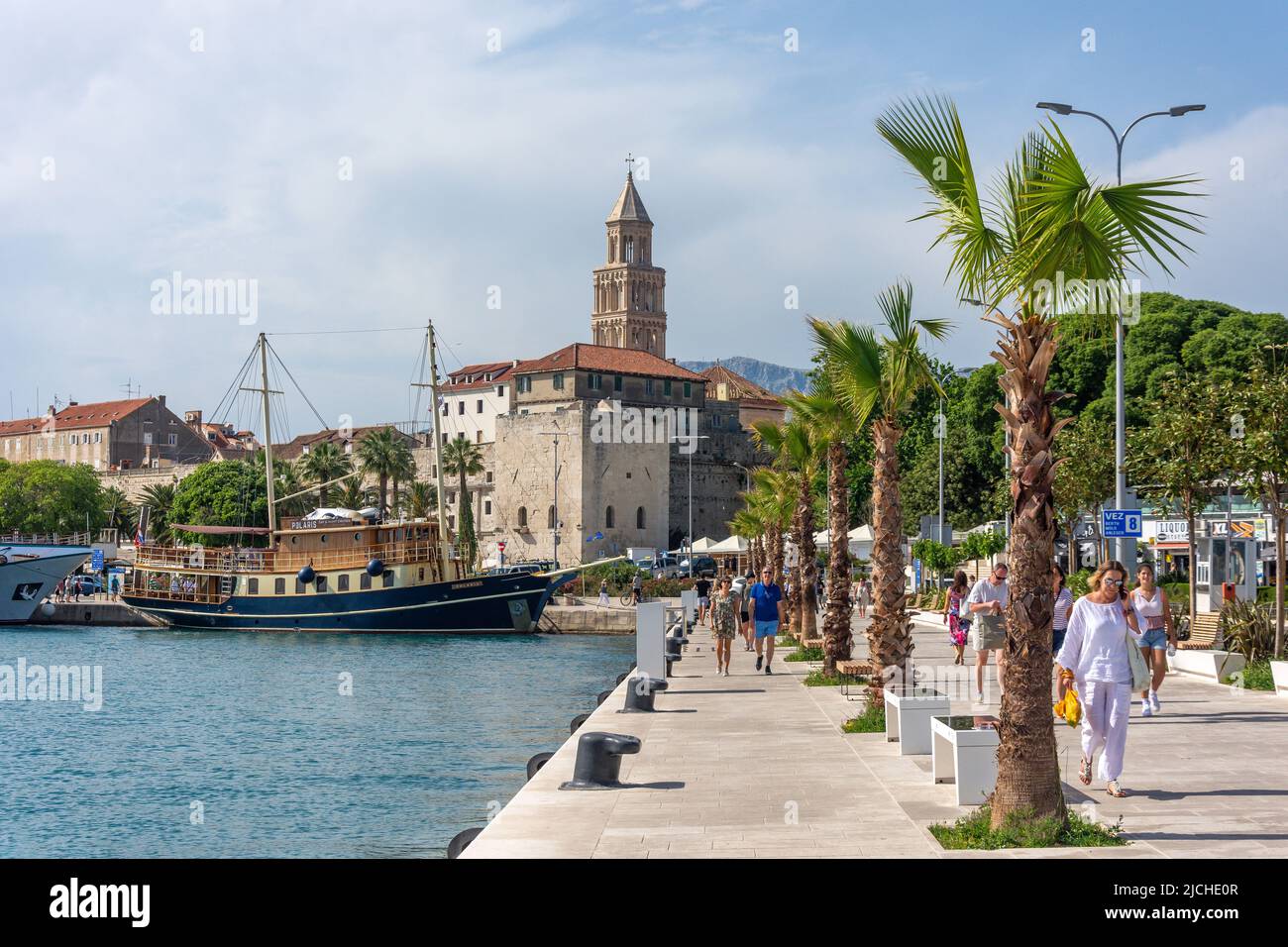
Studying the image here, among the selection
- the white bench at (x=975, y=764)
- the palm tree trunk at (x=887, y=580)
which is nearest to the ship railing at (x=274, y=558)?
the palm tree trunk at (x=887, y=580)

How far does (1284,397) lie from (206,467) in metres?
90.2

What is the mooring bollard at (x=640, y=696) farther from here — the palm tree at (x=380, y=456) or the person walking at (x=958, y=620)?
the palm tree at (x=380, y=456)

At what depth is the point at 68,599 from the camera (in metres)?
74.6

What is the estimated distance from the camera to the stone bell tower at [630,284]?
143125 mm

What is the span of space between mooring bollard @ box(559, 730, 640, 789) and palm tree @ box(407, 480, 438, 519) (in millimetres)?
67054

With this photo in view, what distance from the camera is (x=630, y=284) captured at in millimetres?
142375

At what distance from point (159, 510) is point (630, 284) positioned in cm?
5493

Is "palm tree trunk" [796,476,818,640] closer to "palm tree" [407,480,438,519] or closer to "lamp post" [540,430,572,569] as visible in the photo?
"palm tree" [407,480,438,519]

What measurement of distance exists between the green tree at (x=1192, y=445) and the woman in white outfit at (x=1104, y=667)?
12.5 meters

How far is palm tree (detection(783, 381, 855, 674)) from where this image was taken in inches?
864

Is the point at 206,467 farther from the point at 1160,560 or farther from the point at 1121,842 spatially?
the point at 1121,842

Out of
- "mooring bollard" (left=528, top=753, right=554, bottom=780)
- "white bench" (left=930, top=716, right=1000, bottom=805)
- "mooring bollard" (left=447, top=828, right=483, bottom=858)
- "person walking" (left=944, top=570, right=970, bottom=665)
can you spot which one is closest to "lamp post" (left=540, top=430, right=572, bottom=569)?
"person walking" (left=944, top=570, right=970, bottom=665)
